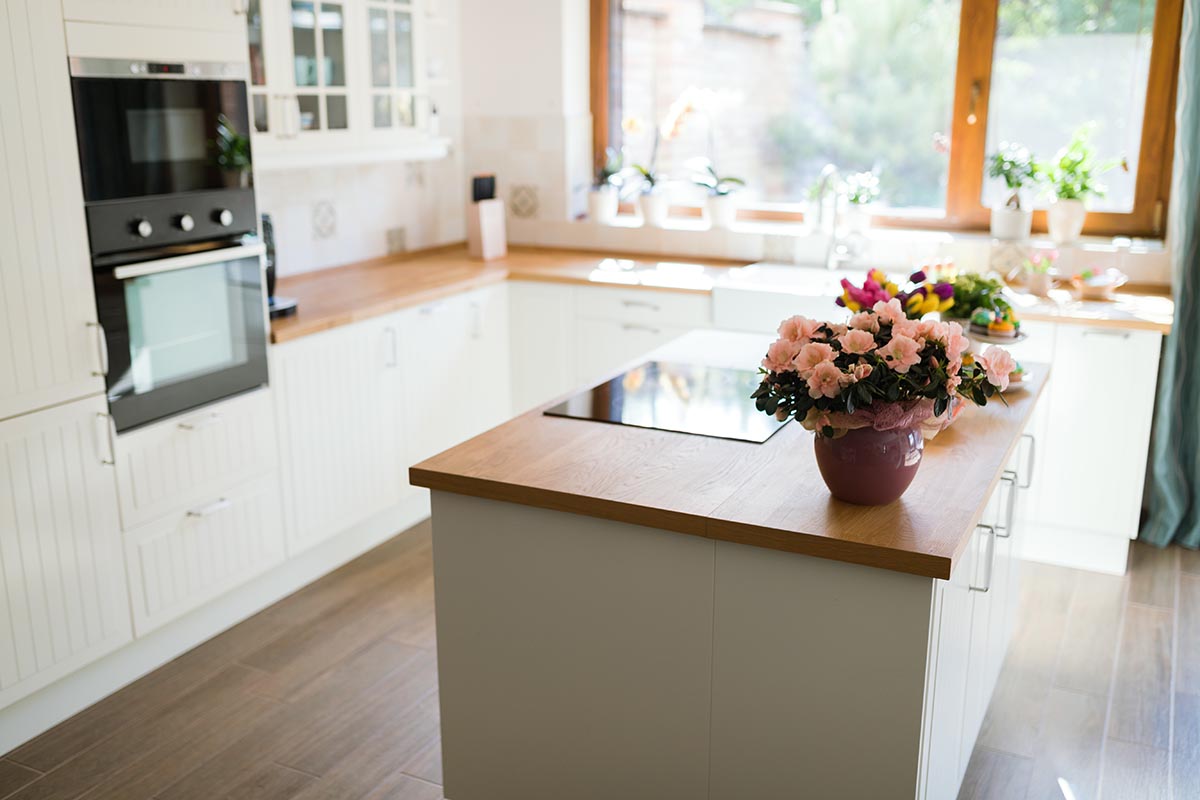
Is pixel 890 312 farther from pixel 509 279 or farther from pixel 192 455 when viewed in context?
pixel 509 279

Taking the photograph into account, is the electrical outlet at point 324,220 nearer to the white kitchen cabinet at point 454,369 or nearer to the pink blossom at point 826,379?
the white kitchen cabinet at point 454,369

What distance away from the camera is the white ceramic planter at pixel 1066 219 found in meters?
4.17

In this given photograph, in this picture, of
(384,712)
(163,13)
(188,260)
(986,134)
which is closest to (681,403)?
(384,712)

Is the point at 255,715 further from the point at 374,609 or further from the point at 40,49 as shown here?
the point at 40,49

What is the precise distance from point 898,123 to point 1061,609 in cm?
207

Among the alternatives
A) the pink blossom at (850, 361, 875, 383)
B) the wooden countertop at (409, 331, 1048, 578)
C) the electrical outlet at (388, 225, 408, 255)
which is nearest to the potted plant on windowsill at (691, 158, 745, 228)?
the electrical outlet at (388, 225, 408, 255)

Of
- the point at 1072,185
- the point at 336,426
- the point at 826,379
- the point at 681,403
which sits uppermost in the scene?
the point at 1072,185

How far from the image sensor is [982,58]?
4355 millimetres

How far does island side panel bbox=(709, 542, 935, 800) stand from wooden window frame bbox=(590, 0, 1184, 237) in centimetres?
300

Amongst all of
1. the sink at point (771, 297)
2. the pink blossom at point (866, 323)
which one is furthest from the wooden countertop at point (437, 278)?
the pink blossom at point (866, 323)

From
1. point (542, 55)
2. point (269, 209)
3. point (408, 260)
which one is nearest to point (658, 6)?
point (542, 55)

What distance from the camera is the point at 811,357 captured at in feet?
6.21

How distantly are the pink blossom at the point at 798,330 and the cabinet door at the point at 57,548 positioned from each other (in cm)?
188

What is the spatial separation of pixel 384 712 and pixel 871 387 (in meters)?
1.80
